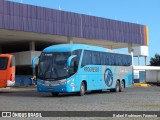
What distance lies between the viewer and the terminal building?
4094cm

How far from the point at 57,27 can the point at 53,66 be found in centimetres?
2067

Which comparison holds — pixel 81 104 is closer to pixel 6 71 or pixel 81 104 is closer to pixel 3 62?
pixel 6 71

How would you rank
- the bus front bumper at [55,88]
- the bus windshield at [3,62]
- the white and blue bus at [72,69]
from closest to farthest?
the bus front bumper at [55,88], the white and blue bus at [72,69], the bus windshield at [3,62]

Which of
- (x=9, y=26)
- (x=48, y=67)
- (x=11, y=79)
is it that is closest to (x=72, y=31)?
(x=9, y=26)

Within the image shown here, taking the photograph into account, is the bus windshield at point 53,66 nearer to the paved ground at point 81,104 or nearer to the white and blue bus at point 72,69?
the white and blue bus at point 72,69

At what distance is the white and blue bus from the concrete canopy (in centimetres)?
1436

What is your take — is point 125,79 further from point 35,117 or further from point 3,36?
point 35,117

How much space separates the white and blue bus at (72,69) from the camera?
24.8 m

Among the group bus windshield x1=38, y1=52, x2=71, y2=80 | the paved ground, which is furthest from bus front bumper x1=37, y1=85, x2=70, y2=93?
the paved ground

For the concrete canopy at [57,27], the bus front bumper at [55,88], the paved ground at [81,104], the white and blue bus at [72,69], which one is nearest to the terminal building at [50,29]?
the concrete canopy at [57,27]

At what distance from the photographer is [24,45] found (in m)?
57.8

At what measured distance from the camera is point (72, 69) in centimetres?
2503

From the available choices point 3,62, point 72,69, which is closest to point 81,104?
point 72,69

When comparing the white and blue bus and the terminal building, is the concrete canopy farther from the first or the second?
the white and blue bus
